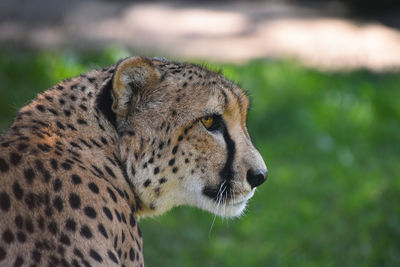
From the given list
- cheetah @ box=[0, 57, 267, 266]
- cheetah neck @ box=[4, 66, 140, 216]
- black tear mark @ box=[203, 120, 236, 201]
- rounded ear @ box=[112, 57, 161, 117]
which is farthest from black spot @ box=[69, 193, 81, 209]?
black tear mark @ box=[203, 120, 236, 201]

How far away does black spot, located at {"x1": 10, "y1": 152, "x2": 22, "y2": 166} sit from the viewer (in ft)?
6.77

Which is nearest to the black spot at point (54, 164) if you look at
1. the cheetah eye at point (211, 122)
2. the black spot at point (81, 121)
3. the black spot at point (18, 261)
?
the black spot at point (81, 121)

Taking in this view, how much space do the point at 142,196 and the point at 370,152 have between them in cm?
371

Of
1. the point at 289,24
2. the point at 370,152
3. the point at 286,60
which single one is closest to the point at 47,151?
the point at 370,152

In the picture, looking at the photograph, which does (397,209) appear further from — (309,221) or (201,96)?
(201,96)

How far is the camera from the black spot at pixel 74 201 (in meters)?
2.07

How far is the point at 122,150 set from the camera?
2.34 m

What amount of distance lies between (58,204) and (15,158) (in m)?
0.19

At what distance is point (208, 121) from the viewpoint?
96.7 inches

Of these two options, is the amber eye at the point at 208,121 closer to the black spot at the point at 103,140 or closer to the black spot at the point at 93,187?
the black spot at the point at 103,140

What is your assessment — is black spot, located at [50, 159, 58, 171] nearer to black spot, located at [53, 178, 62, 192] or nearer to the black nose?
black spot, located at [53, 178, 62, 192]

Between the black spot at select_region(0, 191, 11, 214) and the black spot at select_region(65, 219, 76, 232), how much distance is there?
0.17 meters

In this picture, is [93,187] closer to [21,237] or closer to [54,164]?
[54,164]

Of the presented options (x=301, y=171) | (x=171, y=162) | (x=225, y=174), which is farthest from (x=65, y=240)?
(x=301, y=171)
